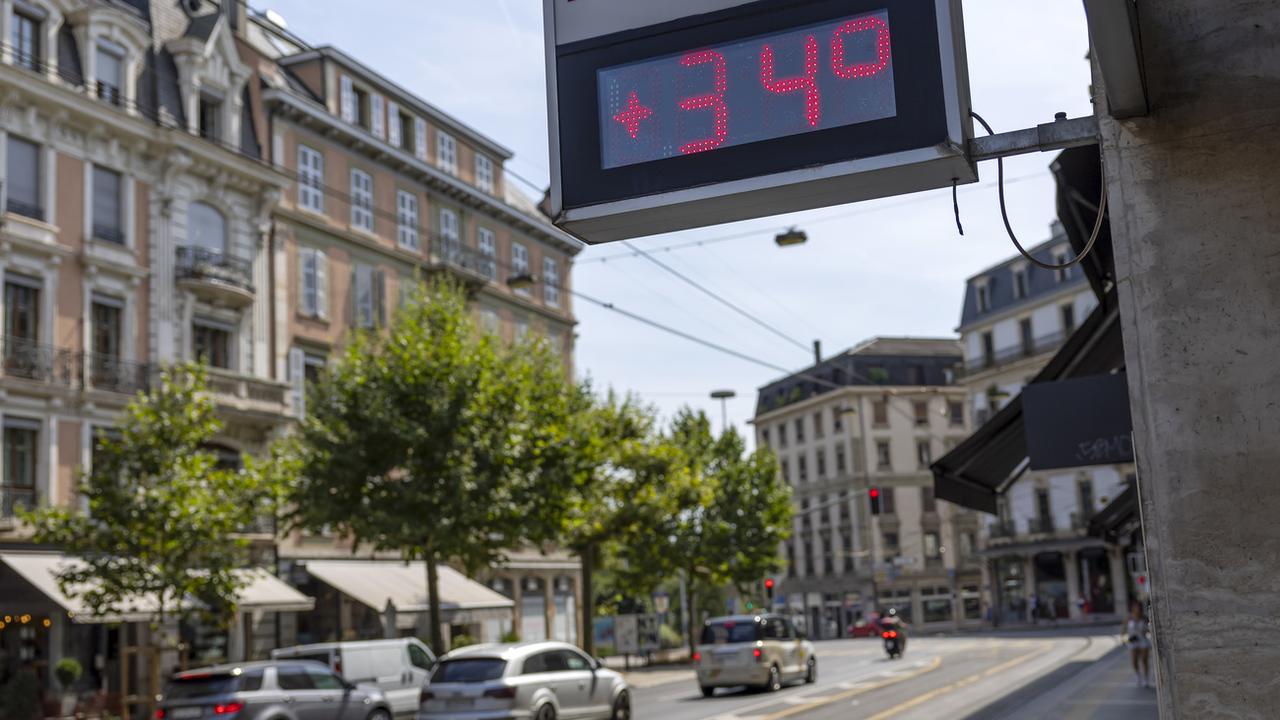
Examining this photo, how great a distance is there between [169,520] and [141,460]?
1.33 meters

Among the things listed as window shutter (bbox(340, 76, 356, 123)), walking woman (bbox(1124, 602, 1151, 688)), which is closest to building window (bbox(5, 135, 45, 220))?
window shutter (bbox(340, 76, 356, 123))

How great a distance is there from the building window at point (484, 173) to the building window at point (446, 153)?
141 cm

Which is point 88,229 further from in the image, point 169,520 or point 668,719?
point 668,719

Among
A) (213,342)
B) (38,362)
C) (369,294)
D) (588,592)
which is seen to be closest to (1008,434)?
(38,362)

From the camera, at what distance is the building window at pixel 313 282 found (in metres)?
36.7

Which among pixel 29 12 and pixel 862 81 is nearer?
pixel 862 81

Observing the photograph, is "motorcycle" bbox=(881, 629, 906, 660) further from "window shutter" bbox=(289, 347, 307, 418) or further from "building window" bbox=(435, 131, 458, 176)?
"building window" bbox=(435, 131, 458, 176)

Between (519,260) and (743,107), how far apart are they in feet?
140

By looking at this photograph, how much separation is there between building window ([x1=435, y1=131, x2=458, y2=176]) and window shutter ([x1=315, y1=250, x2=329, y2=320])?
693cm

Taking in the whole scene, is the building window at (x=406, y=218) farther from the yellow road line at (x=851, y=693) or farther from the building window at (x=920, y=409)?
the building window at (x=920, y=409)

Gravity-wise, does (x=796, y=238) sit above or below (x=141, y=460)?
above

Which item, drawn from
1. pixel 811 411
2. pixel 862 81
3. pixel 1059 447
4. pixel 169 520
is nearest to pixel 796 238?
pixel 169 520

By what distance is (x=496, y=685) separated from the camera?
60.1 feet

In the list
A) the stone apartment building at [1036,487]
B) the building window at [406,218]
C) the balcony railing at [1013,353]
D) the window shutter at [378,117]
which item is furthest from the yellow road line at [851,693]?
the balcony railing at [1013,353]
